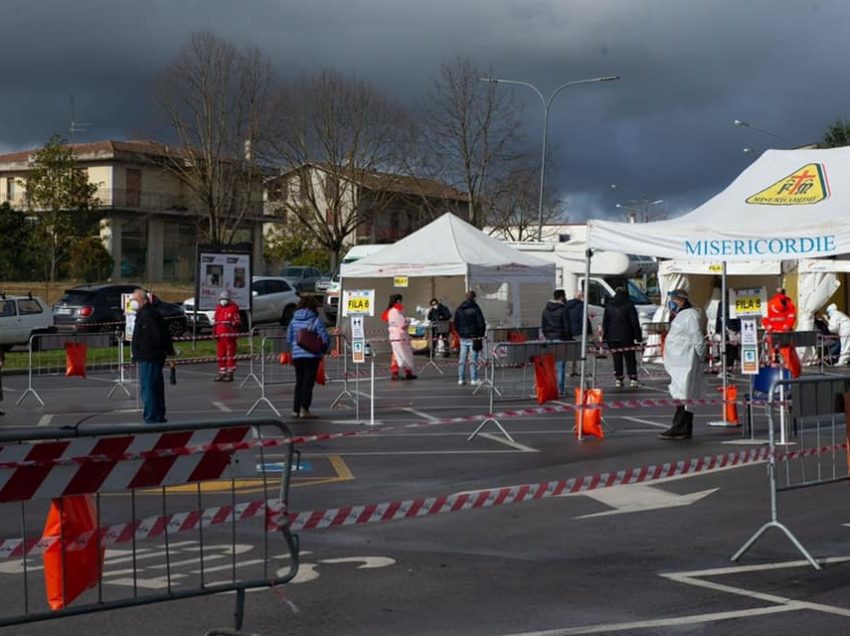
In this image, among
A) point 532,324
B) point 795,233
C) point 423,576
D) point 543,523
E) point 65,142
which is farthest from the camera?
point 65,142

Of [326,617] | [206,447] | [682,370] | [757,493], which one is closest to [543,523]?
[757,493]

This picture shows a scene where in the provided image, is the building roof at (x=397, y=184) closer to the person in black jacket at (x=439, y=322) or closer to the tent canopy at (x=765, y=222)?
the person in black jacket at (x=439, y=322)

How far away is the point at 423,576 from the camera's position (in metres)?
8.31

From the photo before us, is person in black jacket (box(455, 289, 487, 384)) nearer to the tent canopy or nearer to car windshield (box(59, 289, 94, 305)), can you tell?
the tent canopy

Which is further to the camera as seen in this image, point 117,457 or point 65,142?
point 65,142

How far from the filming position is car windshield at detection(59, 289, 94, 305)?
129ft

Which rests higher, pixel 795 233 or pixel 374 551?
pixel 795 233

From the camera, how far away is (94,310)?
128ft

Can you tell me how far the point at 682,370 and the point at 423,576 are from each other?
26.4 feet

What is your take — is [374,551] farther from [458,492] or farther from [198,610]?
[458,492]

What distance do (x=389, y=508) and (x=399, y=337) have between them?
1580cm

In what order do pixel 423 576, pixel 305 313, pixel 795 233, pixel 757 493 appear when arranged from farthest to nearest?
pixel 305 313, pixel 795 233, pixel 757 493, pixel 423 576

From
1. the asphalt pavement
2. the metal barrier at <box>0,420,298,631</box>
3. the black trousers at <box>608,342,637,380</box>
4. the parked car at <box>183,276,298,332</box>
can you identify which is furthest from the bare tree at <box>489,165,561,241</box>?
the metal barrier at <box>0,420,298,631</box>

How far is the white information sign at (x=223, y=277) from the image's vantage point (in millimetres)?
31344
